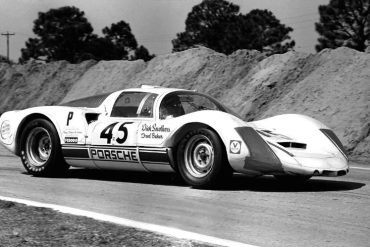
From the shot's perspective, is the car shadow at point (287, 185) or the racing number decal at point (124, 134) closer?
the car shadow at point (287, 185)

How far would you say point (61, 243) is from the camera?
187 inches

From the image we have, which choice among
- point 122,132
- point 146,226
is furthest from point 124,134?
point 146,226

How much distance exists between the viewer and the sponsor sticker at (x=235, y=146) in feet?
24.0

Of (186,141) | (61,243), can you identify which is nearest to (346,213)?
(186,141)

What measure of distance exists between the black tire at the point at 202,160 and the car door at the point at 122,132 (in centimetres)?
68

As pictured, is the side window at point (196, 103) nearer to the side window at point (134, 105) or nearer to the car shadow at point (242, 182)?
the side window at point (134, 105)

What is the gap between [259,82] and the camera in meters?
20.8

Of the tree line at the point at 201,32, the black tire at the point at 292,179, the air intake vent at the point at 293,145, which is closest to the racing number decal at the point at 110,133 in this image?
the air intake vent at the point at 293,145

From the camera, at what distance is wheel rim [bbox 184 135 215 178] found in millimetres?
7623

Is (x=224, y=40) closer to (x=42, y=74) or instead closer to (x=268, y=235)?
(x=42, y=74)

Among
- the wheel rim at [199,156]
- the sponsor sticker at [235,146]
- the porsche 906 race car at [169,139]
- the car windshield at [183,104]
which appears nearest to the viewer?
the sponsor sticker at [235,146]

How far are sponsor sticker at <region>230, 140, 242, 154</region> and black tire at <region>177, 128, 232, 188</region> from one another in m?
0.14

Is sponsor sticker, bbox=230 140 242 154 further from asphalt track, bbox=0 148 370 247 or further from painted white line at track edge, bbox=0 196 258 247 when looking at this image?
painted white line at track edge, bbox=0 196 258 247

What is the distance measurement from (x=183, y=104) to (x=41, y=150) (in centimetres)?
228
